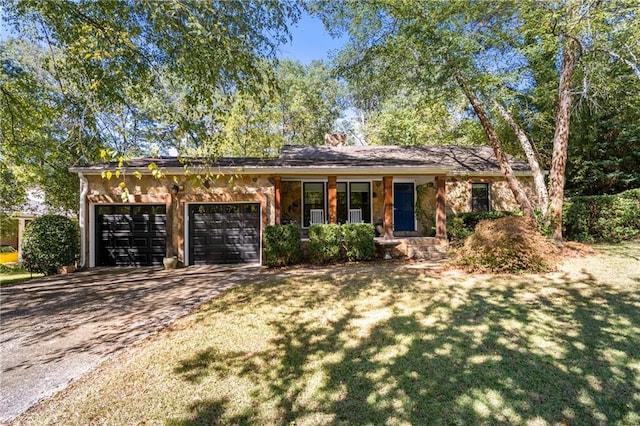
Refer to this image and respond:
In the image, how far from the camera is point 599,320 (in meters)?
4.55

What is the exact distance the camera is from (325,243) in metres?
9.84

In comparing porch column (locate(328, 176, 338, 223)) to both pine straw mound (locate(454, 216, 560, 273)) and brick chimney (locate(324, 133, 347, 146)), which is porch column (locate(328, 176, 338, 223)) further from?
brick chimney (locate(324, 133, 347, 146))

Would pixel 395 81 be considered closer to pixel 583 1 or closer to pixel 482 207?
pixel 583 1

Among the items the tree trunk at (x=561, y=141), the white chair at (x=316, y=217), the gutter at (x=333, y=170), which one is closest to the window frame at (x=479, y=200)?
the gutter at (x=333, y=170)

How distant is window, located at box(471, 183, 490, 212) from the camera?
45.2ft

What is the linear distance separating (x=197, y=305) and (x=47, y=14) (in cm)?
529

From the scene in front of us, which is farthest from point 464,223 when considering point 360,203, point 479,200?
point 360,203

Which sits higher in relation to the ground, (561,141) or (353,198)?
(561,141)

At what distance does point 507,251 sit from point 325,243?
4877 millimetres

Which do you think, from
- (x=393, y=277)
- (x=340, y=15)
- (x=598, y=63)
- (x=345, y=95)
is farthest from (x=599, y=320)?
(x=345, y=95)

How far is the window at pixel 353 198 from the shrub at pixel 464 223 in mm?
3332

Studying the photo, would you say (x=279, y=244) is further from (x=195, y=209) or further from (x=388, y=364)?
(x=388, y=364)

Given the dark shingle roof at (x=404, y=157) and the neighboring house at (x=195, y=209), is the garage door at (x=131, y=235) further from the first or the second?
the dark shingle roof at (x=404, y=157)

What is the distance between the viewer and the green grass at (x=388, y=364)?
2934 mm
